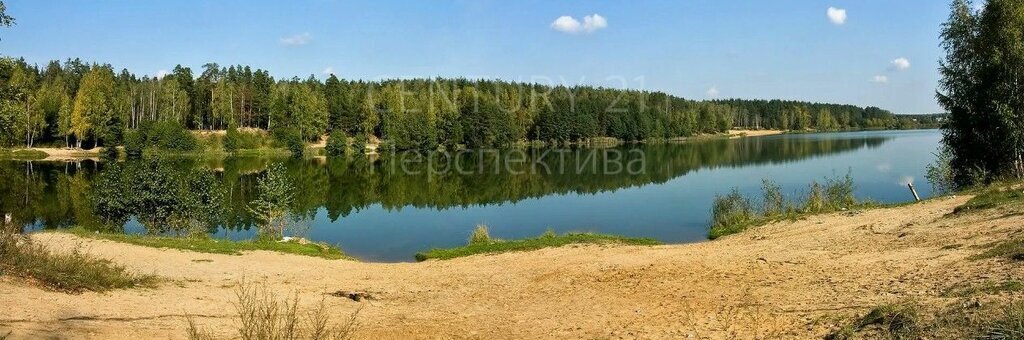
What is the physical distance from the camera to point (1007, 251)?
Result: 11.6 m

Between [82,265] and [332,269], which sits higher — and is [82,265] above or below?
above

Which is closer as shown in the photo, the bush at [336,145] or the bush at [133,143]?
the bush at [133,143]

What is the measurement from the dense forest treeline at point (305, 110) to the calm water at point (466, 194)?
58.8 ft

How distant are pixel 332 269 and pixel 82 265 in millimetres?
6489

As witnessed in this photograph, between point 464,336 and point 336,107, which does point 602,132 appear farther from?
point 464,336

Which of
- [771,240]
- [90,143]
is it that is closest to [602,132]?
[90,143]

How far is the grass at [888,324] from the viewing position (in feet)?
26.9

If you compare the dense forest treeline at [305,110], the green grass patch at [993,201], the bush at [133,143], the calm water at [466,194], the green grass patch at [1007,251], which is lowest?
the calm water at [466,194]

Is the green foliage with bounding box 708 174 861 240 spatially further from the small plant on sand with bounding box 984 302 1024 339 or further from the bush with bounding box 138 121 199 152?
the bush with bounding box 138 121 199 152

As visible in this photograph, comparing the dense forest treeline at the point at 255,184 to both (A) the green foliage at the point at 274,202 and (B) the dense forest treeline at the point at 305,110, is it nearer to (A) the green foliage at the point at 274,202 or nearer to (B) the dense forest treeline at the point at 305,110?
(A) the green foliage at the point at 274,202

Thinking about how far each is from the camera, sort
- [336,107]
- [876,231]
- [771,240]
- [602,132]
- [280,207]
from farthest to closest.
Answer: [602,132]
[336,107]
[280,207]
[771,240]
[876,231]

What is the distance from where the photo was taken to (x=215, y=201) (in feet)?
94.3

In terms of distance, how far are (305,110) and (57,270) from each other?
10214 centimetres

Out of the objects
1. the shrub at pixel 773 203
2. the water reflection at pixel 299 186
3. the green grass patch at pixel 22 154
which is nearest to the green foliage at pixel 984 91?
the shrub at pixel 773 203
